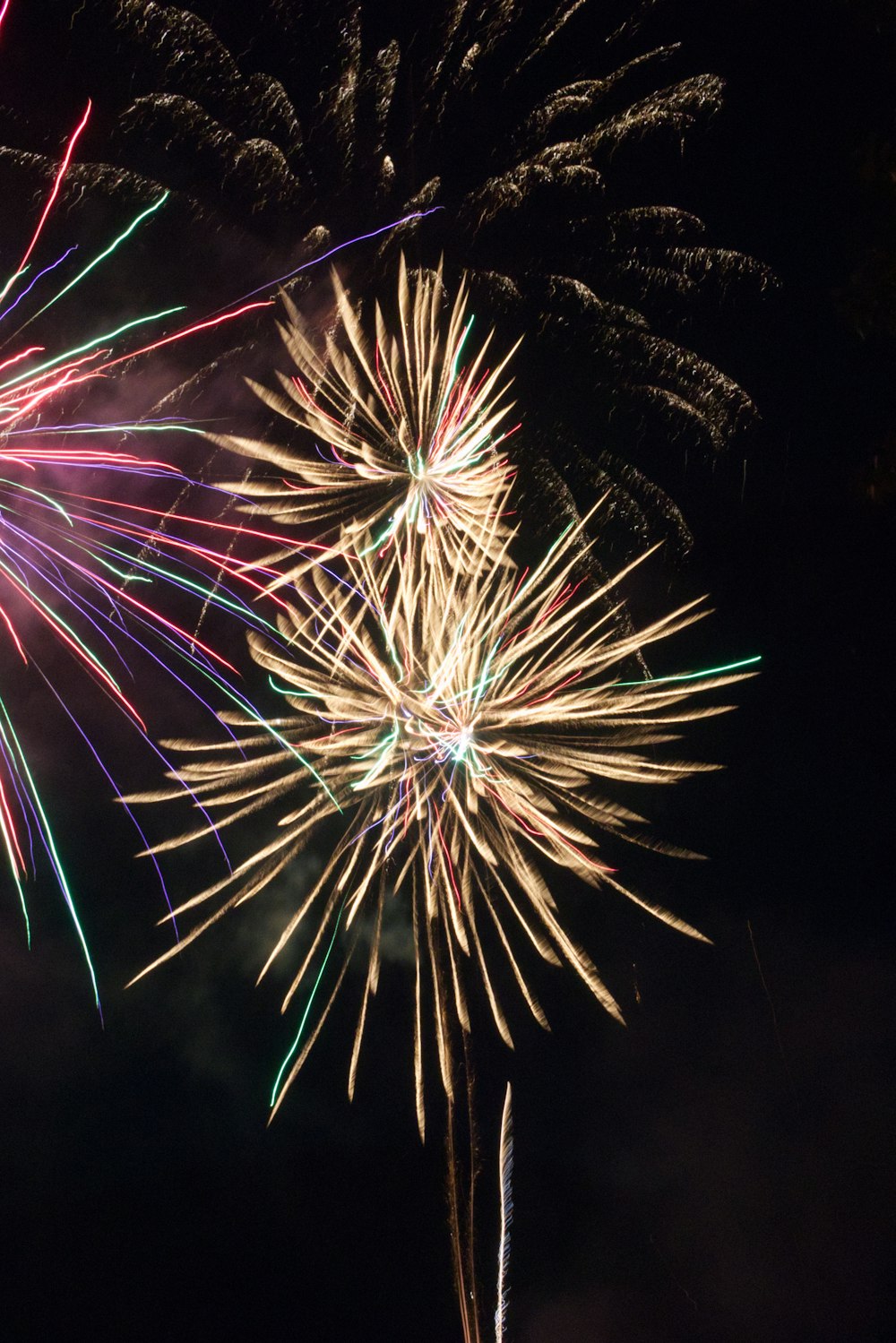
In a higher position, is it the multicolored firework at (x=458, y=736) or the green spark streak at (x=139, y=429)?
the green spark streak at (x=139, y=429)

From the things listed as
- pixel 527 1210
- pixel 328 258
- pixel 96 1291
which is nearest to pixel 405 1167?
pixel 527 1210

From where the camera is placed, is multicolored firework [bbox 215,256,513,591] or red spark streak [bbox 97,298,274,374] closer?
red spark streak [bbox 97,298,274,374]

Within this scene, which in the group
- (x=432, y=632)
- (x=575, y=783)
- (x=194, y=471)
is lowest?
(x=575, y=783)

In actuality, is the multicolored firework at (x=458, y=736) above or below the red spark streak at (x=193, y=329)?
below

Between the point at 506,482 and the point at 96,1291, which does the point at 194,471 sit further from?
the point at 96,1291

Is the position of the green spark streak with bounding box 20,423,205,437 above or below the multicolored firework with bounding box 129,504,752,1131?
above

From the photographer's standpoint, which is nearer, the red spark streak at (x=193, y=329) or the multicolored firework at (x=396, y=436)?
the red spark streak at (x=193, y=329)

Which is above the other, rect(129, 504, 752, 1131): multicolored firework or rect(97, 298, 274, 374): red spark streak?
rect(97, 298, 274, 374): red spark streak

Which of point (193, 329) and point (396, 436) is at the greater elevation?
point (193, 329)
